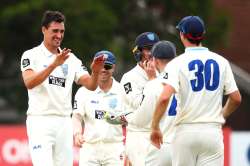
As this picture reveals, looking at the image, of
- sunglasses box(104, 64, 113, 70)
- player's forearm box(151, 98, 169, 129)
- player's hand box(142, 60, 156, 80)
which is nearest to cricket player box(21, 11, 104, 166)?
Answer: player's hand box(142, 60, 156, 80)

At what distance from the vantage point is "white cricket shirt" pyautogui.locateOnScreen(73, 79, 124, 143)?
14984mm

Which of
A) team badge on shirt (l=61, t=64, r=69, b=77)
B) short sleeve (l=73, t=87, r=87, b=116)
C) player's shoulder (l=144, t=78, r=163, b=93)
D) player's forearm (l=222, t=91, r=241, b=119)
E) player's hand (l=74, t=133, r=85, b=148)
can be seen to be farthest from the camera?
short sleeve (l=73, t=87, r=87, b=116)

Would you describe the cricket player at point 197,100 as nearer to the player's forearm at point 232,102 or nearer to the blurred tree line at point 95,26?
A: the player's forearm at point 232,102

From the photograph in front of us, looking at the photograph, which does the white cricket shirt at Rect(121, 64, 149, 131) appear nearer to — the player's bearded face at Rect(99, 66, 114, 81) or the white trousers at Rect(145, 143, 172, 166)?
the player's bearded face at Rect(99, 66, 114, 81)

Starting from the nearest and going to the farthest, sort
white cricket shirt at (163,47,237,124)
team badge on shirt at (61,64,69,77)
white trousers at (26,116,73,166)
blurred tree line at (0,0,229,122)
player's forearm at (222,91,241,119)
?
white cricket shirt at (163,47,237,124), player's forearm at (222,91,241,119), white trousers at (26,116,73,166), team badge on shirt at (61,64,69,77), blurred tree line at (0,0,229,122)

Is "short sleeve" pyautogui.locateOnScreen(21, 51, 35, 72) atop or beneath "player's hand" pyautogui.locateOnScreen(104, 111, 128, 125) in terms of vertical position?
atop

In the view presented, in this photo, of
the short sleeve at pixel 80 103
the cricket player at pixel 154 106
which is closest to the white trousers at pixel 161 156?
the cricket player at pixel 154 106

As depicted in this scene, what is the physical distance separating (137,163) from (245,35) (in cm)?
2565

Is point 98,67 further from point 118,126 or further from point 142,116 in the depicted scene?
point 118,126

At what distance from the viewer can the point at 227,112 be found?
12.3 metres

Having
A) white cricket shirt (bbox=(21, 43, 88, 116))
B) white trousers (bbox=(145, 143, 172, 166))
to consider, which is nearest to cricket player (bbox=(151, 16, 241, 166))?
white trousers (bbox=(145, 143, 172, 166))

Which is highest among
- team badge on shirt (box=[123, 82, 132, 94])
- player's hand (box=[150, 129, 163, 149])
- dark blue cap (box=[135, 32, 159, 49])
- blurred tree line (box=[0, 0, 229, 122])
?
blurred tree line (box=[0, 0, 229, 122])

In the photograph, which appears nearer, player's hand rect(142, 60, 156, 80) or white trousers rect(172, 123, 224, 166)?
white trousers rect(172, 123, 224, 166)

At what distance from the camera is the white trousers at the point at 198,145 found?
12.0m
